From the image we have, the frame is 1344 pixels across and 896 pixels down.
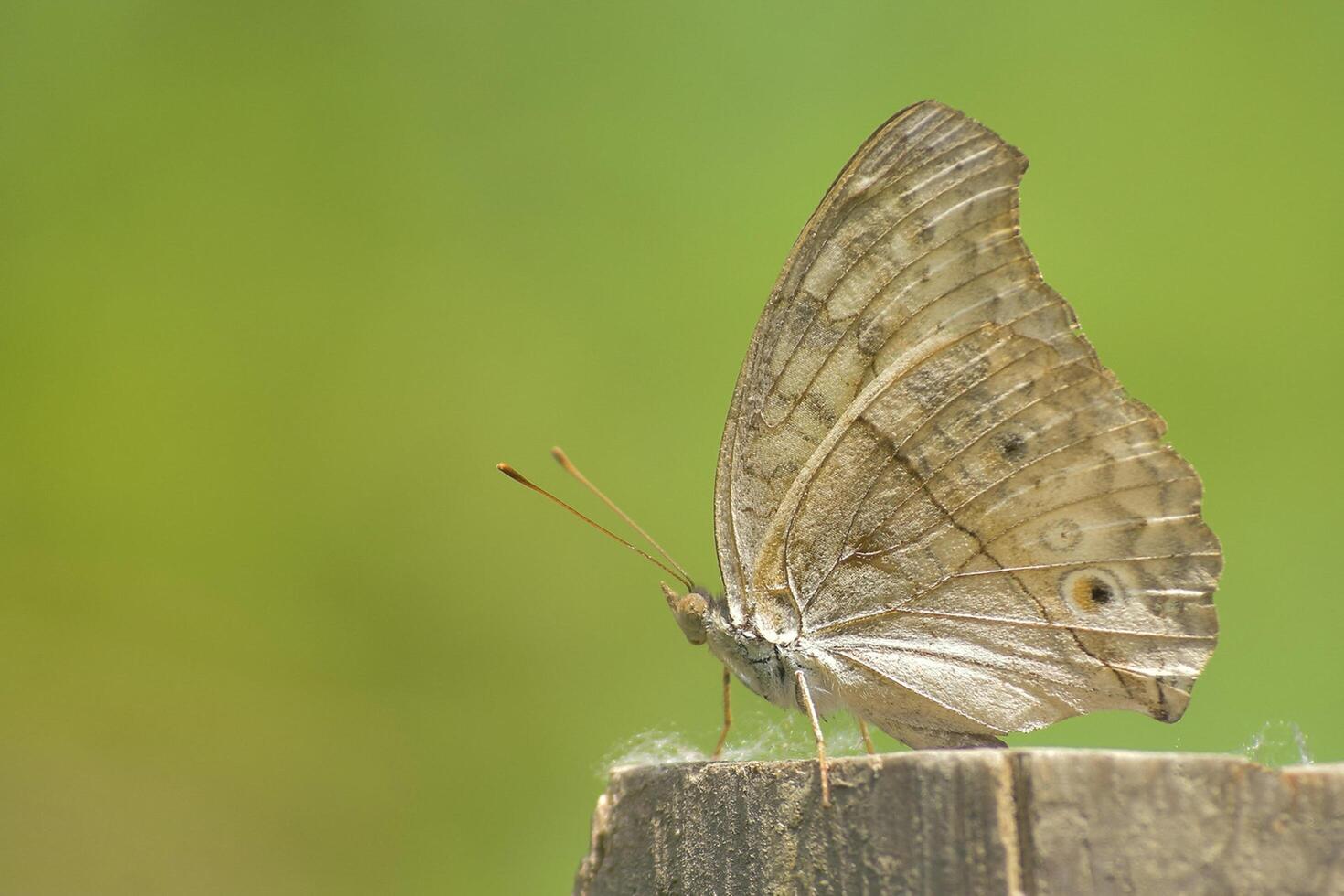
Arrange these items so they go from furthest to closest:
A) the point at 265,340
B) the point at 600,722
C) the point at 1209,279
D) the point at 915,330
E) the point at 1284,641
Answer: the point at 265,340, the point at 1209,279, the point at 600,722, the point at 1284,641, the point at 915,330

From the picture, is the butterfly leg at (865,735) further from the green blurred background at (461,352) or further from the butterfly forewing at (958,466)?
the green blurred background at (461,352)

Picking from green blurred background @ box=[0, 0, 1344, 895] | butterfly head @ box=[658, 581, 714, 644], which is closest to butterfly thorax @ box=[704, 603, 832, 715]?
butterfly head @ box=[658, 581, 714, 644]

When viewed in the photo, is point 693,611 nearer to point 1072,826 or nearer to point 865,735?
point 865,735

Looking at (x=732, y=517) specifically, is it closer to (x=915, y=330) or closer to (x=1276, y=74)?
(x=915, y=330)

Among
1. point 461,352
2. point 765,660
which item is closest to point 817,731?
point 765,660

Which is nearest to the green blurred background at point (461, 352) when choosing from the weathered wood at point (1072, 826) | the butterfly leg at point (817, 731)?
the butterfly leg at point (817, 731)

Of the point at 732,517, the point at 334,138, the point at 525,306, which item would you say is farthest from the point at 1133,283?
the point at 334,138

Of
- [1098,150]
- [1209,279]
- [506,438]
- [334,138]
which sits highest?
[334,138]

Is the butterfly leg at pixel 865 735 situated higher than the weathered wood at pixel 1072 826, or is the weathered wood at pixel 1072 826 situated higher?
the butterfly leg at pixel 865 735
